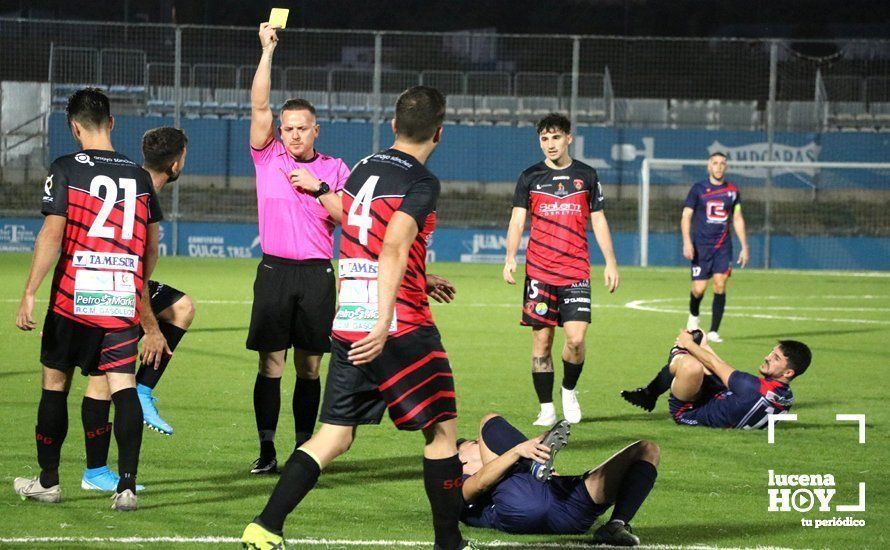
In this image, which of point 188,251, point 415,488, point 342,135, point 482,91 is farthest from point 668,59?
point 415,488

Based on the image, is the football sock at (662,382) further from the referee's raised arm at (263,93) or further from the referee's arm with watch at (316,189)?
the referee's arm with watch at (316,189)

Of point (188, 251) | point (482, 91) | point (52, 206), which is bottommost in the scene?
point (188, 251)

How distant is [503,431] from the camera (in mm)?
6125

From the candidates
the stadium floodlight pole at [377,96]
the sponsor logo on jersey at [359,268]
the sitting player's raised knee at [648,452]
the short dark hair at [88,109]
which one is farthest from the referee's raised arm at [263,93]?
the stadium floodlight pole at [377,96]

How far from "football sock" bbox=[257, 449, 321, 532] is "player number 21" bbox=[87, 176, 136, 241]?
70.5 inches

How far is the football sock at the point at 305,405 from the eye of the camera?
754 centimetres

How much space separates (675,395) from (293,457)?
4752 mm

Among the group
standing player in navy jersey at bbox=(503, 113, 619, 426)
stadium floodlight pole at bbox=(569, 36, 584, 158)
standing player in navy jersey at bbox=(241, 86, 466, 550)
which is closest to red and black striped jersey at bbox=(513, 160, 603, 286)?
standing player in navy jersey at bbox=(503, 113, 619, 426)

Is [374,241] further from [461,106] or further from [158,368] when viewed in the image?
[461,106]

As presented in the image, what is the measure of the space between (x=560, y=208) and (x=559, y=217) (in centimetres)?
7

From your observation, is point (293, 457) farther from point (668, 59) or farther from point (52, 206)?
point (668, 59)

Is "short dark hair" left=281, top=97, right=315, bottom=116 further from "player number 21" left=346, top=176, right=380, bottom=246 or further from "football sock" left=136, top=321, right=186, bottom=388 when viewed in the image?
"player number 21" left=346, top=176, right=380, bottom=246

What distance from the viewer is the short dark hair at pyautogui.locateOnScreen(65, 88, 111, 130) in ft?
20.6

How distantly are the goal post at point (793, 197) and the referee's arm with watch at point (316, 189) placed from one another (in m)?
21.9
